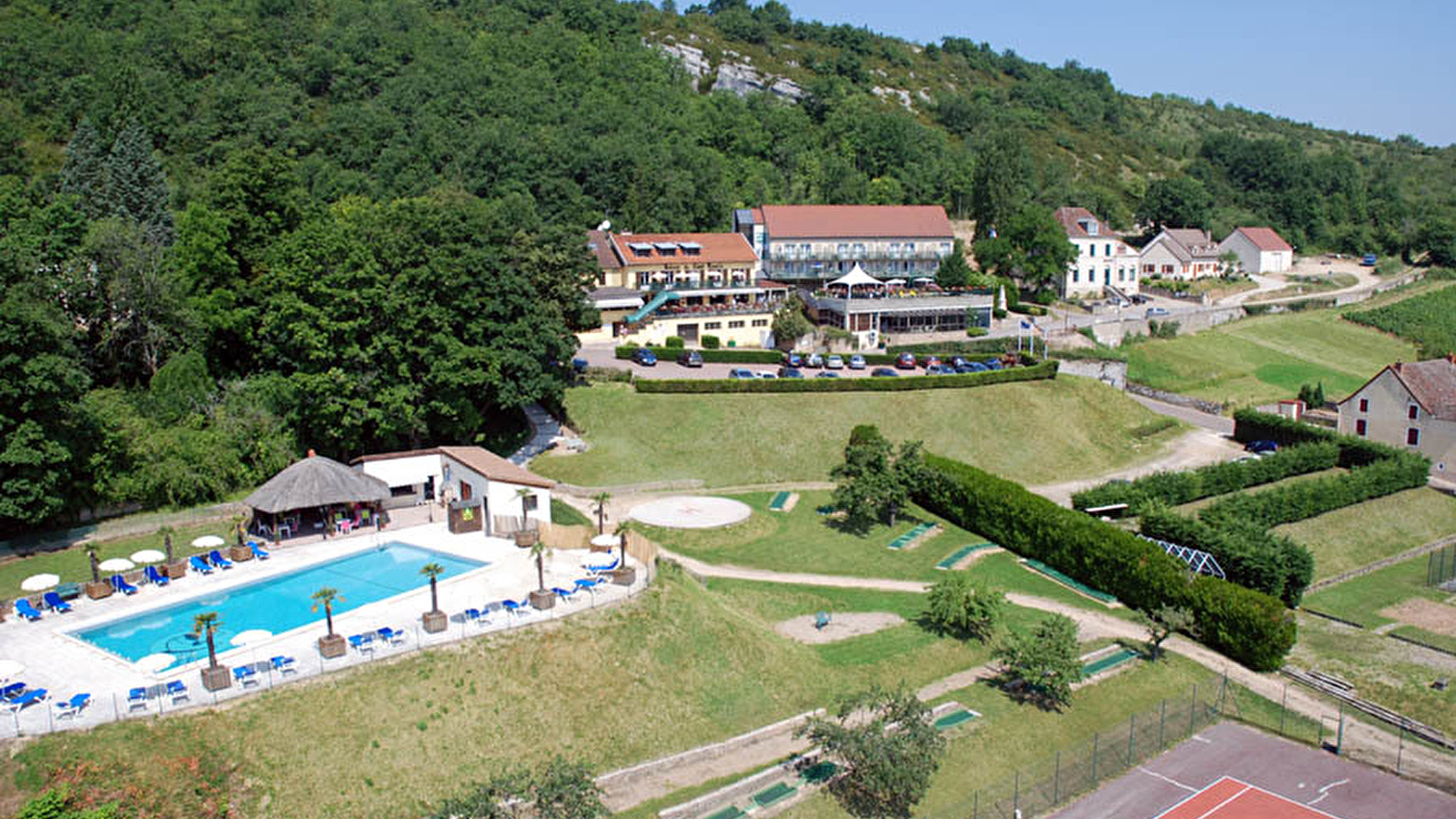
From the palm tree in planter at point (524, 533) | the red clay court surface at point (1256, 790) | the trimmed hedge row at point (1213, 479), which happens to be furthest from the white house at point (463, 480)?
the trimmed hedge row at point (1213, 479)

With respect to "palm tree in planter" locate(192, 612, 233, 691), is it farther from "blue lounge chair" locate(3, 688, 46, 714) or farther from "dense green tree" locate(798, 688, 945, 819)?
"dense green tree" locate(798, 688, 945, 819)

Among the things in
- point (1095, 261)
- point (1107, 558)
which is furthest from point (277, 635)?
point (1095, 261)

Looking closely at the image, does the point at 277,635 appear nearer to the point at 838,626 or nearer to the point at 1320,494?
the point at 838,626

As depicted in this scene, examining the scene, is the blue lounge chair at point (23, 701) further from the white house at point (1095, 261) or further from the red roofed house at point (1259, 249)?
the red roofed house at point (1259, 249)

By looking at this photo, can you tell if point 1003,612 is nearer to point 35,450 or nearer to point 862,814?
point 862,814

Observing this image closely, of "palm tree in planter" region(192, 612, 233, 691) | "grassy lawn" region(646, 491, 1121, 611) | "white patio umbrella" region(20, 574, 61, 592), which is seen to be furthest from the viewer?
"grassy lawn" region(646, 491, 1121, 611)

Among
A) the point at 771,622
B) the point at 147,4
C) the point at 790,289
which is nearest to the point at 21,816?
the point at 771,622

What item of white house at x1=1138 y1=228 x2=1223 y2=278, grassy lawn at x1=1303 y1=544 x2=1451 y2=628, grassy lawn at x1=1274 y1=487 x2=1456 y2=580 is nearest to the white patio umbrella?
grassy lawn at x1=1303 y1=544 x2=1451 y2=628
